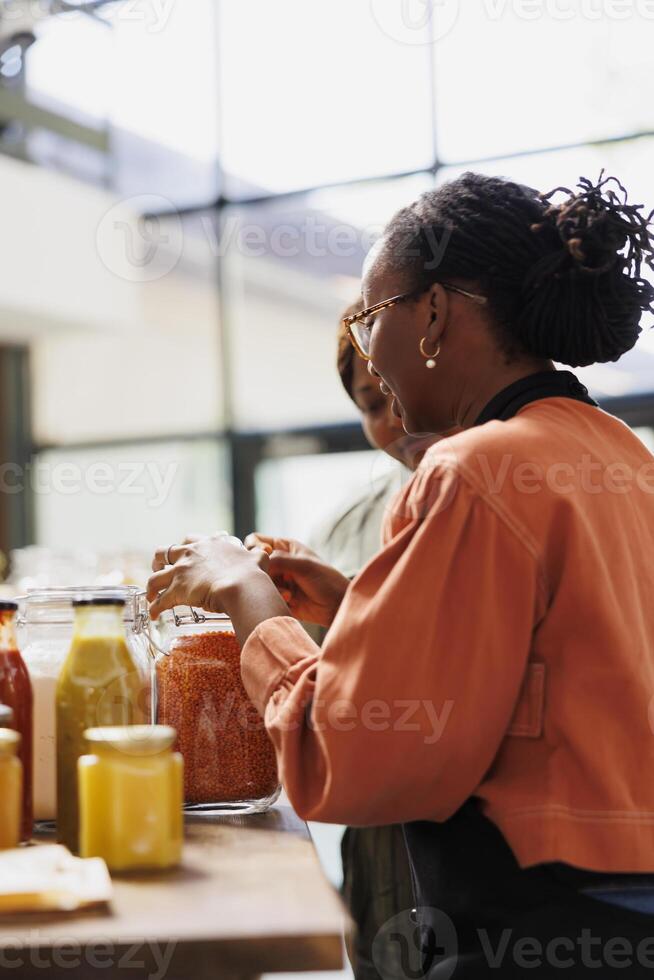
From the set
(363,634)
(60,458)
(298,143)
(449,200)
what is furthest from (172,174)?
(363,634)

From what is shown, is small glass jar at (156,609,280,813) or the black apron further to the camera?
small glass jar at (156,609,280,813)

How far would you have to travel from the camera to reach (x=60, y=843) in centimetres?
102

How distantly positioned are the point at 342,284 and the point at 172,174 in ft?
3.01

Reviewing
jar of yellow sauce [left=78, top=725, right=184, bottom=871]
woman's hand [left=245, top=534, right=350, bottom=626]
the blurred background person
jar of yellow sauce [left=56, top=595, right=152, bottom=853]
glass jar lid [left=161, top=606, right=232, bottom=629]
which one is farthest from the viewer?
the blurred background person

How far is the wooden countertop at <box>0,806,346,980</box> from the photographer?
0.75 metres

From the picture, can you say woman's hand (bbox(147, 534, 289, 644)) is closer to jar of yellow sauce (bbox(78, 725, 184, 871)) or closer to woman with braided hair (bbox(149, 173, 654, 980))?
woman with braided hair (bbox(149, 173, 654, 980))

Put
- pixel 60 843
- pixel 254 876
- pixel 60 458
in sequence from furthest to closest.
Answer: pixel 60 458
pixel 60 843
pixel 254 876

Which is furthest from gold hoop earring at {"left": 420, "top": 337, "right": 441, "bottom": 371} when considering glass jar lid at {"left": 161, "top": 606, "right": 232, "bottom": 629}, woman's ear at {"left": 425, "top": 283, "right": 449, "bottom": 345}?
glass jar lid at {"left": 161, "top": 606, "right": 232, "bottom": 629}

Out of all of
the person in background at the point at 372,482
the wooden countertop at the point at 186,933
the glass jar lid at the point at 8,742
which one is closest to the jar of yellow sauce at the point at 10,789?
the glass jar lid at the point at 8,742

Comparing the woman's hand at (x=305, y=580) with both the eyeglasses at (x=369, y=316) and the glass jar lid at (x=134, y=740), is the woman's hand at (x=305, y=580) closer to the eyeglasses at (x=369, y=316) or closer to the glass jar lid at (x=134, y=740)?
the eyeglasses at (x=369, y=316)

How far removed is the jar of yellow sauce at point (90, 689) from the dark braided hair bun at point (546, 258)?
1.46 feet

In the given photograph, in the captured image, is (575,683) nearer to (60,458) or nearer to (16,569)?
(16,569)

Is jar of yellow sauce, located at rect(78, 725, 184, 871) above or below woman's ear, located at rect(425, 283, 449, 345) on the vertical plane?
below

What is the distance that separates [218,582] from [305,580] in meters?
0.31
